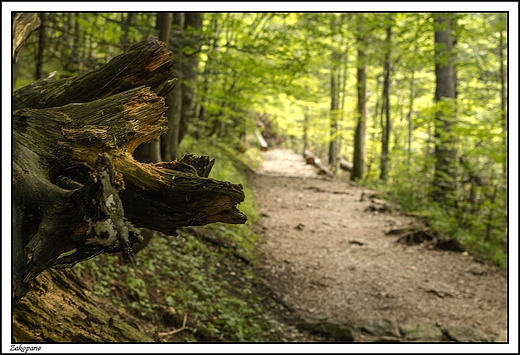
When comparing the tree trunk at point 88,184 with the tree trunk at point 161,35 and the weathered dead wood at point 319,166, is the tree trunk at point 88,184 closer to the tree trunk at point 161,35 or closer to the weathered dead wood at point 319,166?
the tree trunk at point 161,35

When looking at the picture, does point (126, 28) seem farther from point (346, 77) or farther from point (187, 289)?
point (346, 77)

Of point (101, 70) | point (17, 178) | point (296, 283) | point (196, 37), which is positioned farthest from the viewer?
point (296, 283)

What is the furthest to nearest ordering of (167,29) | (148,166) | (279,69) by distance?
(279,69) < (167,29) < (148,166)

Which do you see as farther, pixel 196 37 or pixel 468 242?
pixel 468 242

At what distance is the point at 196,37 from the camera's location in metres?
7.53

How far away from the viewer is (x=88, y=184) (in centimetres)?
186

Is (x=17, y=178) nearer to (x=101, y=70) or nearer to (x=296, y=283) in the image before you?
(x=101, y=70)

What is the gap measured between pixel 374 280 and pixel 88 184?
26.1ft

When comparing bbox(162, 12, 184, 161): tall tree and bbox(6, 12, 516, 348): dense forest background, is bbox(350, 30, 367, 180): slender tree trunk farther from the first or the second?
bbox(162, 12, 184, 161): tall tree

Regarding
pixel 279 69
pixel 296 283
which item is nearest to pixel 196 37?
pixel 279 69

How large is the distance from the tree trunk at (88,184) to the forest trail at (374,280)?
430 cm

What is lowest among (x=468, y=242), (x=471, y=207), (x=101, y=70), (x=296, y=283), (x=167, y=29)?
(x=296, y=283)

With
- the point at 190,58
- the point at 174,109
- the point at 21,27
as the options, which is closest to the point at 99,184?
the point at 21,27

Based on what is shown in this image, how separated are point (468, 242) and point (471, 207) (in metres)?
1.41
